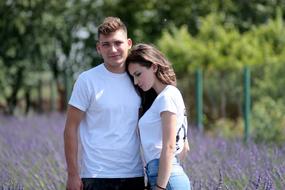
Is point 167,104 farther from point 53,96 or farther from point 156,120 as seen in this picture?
point 53,96

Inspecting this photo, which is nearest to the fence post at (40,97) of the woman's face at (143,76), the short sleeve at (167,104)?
the woman's face at (143,76)

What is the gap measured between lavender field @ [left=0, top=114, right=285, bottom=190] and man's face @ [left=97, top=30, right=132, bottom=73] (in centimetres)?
85

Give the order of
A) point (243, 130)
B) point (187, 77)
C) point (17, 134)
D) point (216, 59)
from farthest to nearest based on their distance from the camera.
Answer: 1. point (216, 59)
2. point (187, 77)
3. point (243, 130)
4. point (17, 134)

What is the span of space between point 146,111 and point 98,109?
28 cm

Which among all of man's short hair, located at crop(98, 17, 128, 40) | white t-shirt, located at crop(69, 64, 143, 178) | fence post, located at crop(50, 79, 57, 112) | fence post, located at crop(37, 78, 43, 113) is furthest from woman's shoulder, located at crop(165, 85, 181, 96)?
fence post, located at crop(37, 78, 43, 113)

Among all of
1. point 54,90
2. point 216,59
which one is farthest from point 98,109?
point 54,90

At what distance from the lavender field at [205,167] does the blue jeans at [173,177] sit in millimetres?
277

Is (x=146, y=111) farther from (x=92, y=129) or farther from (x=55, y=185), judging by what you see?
(x=55, y=185)

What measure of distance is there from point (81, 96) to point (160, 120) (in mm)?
493

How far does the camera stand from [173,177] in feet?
11.6

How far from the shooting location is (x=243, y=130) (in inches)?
458

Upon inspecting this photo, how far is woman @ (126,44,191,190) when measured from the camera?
3.45 meters

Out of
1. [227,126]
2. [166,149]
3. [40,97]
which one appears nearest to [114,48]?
[166,149]

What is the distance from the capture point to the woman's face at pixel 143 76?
3594mm
